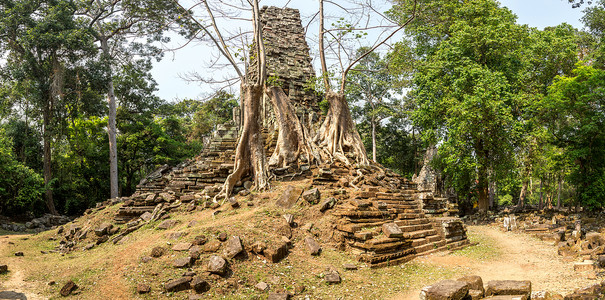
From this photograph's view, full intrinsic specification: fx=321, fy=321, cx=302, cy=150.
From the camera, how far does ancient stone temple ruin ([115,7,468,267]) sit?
22.0 feet

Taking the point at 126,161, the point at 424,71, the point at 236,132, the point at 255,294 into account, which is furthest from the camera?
the point at 126,161

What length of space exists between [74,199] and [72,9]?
1010cm

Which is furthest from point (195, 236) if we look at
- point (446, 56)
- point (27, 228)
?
point (446, 56)

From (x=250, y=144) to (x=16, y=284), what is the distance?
19.2 feet

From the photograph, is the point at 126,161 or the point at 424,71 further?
the point at 126,161

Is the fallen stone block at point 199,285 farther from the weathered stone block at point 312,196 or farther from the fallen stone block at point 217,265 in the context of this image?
the weathered stone block at point 312,196

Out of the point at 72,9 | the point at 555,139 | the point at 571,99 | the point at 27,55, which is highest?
the point at 72,9

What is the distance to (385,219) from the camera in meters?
7.53

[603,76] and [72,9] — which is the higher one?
[72,9]

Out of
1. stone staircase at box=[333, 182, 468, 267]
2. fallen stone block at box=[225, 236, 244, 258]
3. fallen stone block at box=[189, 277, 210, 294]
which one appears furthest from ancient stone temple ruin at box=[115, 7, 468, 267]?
fallen stone block at box=[189, 277, 210, 294]

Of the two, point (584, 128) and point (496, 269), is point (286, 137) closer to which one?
point (496, 269)

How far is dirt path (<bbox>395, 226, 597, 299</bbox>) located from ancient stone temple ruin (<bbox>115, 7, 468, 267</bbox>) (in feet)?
2.53

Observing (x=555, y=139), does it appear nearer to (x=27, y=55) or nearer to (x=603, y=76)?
(x=603, y=76)

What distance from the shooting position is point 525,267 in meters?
6.73
